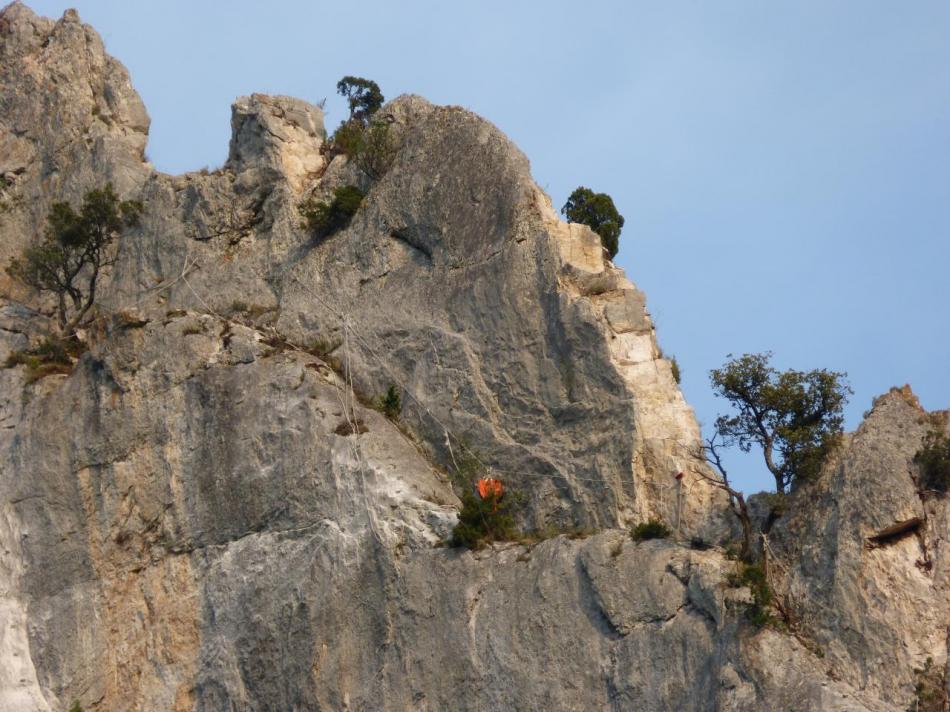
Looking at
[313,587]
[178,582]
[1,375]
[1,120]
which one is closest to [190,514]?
[178,582]

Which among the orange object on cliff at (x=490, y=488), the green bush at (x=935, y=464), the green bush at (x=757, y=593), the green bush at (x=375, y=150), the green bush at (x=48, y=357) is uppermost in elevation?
the green bush at (x=375, y=150)

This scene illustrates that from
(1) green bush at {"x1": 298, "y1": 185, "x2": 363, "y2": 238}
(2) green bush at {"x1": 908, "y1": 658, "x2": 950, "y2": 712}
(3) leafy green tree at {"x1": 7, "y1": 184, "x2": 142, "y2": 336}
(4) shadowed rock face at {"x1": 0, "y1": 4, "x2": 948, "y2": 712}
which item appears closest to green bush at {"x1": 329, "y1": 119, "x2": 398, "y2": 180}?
(4) shadowed rock face at {"x1": 0, "y1": 4, "x2": 948, "y2": 712}

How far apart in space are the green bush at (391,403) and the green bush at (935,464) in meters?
13.1

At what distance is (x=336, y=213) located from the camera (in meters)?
45.2

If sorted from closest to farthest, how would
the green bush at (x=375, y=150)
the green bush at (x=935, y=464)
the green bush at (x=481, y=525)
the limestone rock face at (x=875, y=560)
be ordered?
the limestone rock face at (x=875, y=560)
the green bush at (x=935, y=464)
the green bush at (x=481, y=525)
the green bush at (x=375, y=150)

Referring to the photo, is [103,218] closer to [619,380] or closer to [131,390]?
[131,390]

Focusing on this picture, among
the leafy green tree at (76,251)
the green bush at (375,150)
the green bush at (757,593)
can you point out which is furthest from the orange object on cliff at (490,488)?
the leafy green tree at (76,251)

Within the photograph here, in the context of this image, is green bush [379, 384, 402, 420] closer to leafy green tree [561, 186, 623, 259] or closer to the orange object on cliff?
the orange object on cliff

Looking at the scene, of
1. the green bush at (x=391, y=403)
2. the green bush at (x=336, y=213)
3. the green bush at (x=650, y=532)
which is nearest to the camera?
the green bush at (x=650, y=532)

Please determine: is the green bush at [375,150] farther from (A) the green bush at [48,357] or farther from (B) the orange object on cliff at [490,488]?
(B) the orange object on cliff at [490,488]

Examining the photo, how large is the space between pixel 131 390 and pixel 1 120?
612 inches

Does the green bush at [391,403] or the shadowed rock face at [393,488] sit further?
the green bush at [391,403]

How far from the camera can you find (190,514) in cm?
4000

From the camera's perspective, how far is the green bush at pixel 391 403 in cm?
4069
